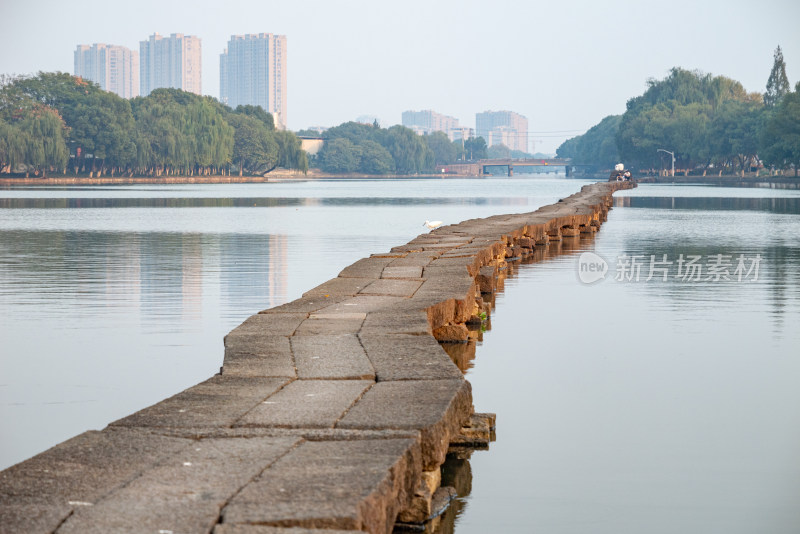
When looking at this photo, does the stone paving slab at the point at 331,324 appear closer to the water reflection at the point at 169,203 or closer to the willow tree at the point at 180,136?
the water reflection at the point at 169,203

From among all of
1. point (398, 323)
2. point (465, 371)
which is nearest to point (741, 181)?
point (465, 371)

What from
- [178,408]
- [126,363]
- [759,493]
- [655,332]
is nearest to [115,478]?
[178,408]

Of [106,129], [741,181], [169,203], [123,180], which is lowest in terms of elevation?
[169,203]

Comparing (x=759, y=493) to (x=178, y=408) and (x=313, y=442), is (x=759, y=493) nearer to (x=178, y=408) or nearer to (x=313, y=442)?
(x=313, y=442)

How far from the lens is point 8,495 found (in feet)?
14.7

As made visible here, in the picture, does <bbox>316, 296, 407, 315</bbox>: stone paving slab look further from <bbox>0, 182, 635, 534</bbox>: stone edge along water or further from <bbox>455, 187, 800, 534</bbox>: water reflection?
<bbox>0, 182, 635, 534</bbox>: stone edge along water

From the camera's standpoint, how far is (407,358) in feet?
25.3

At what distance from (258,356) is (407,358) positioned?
3.64ft

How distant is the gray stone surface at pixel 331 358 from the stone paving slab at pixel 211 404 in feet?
1.14

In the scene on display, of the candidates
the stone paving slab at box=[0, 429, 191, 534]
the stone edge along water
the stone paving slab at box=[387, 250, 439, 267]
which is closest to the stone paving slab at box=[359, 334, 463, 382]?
the stone edge along water

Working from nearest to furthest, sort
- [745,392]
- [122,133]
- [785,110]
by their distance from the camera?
[745,392] → [785,110] → [122,133]

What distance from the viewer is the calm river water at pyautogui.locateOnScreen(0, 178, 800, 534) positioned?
6.02 meters

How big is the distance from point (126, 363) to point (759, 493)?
6.08m

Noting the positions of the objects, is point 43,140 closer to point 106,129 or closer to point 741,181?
point 106,129
